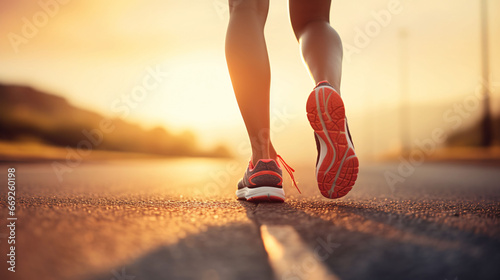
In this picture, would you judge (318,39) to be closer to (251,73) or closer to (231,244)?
(251,73)

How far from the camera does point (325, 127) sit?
159 cm

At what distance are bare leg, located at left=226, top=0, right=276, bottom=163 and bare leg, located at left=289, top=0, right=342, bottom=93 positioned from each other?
203 mm

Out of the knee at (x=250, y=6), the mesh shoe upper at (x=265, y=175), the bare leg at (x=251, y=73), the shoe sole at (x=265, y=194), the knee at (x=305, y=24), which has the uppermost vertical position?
the knee at (x=250, y=6)

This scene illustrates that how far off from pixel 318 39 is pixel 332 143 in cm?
54

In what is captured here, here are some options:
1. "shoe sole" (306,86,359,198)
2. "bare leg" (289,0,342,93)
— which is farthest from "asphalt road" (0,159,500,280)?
"bare leg" (289,0,342,93)

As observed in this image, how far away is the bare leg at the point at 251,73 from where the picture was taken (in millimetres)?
1747

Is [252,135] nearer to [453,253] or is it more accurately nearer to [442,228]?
[442,228]

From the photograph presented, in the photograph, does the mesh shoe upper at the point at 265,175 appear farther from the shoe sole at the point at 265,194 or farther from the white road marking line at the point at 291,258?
the white road marking line at the point at 291,258

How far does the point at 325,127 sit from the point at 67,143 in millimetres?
18982

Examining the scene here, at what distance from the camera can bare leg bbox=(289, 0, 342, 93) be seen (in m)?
1.74

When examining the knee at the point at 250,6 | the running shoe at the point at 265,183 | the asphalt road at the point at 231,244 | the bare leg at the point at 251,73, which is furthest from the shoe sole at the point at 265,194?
the knee at the point at 250,6

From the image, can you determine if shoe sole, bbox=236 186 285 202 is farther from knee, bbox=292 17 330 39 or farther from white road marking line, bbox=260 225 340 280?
knee, bbox=292 17 330 39

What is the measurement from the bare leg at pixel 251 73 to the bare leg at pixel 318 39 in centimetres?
20

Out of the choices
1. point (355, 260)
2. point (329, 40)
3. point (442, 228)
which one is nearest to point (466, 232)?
point (442, 228)
